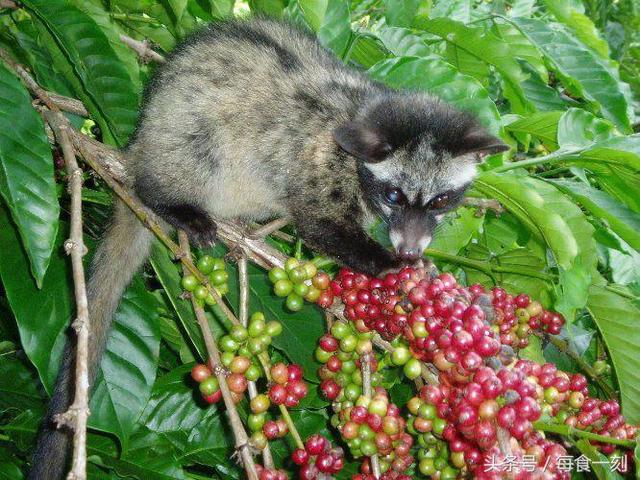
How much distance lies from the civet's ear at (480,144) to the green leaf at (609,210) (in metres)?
0.29

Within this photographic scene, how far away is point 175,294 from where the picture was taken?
243 cm

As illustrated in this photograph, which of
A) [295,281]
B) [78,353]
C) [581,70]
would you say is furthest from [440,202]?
[78,353]

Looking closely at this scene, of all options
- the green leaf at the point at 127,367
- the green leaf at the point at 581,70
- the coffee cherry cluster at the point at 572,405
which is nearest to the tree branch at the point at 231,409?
the green leaf at the point at 127,367

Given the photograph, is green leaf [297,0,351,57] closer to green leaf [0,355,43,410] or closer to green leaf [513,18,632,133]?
green leaf [513,18,632,133]

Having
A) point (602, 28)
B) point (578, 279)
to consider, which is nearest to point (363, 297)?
point (578, 279)

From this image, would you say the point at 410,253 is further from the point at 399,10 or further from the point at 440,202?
the point at 399,10

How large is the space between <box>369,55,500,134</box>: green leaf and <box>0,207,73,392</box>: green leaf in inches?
60.8

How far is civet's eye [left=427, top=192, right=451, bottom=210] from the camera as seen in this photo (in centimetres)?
281

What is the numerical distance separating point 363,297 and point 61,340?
1.12 meters

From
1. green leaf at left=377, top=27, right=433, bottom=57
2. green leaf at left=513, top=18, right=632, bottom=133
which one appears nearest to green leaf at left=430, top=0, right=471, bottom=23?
green leaf at left=513, top=18, right=632, bottom=133

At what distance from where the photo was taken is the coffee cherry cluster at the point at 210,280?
6.83 feet

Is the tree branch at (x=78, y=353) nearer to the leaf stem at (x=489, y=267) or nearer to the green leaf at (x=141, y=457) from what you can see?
the green leaf at (x=141, y=457)

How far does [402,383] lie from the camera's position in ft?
9.61

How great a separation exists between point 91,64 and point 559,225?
6.72ft
